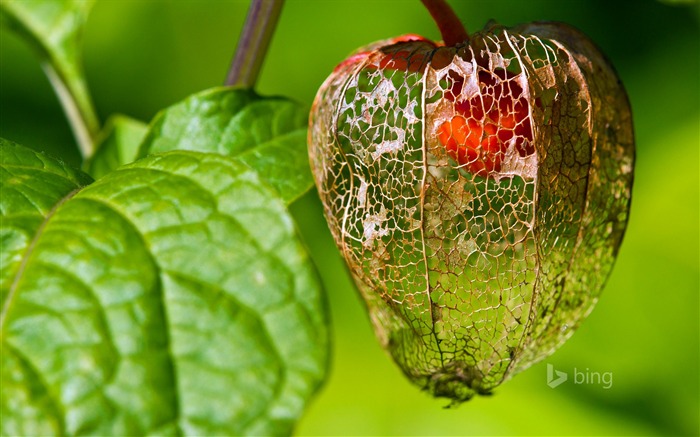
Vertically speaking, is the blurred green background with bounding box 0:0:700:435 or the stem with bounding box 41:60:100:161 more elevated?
the stem with bounding box 41:60:100:161

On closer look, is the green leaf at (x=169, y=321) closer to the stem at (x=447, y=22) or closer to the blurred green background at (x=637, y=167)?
the stem at (x=447, y=22)

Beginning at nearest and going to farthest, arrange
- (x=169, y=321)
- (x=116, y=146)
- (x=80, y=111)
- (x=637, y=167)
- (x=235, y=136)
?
(x=169, y=321)
(x=235, y=136)
(x=116, y=146)
(x=80, y=111)
(x=637, y=167)

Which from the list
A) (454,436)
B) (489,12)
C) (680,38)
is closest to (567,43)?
(454,436)

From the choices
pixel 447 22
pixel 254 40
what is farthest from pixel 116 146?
pixel 447 22

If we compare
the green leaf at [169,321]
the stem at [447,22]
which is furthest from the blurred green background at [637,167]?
the green leaf at [169,321]

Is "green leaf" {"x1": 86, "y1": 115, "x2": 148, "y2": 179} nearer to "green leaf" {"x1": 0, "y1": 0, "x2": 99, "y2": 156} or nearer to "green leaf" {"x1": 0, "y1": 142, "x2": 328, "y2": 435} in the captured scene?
"green leaf" {"x1": 0, "y1": 0, "x2": 99, "y2": 156}

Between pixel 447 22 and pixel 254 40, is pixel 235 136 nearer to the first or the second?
pixel 254 40

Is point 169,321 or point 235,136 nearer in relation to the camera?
point 169,321

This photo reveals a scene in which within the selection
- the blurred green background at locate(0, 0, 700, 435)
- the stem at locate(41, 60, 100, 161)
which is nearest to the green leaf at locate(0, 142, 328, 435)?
the stem at locate(41, 60, 100, 161)
